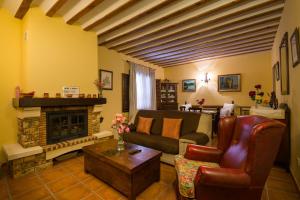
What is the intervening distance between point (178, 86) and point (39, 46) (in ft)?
16.1

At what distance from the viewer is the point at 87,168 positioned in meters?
2.40

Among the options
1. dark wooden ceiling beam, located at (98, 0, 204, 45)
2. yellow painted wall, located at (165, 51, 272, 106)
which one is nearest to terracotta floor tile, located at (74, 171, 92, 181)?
dark wooden ceiling beam, located at (98, 0, 204, 45)

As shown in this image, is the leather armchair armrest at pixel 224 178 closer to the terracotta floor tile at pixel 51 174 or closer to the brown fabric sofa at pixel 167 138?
the brown fabric sofa at pixel 167 138

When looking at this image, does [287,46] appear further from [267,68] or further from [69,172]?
[69,172]

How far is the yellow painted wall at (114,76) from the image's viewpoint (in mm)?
4293

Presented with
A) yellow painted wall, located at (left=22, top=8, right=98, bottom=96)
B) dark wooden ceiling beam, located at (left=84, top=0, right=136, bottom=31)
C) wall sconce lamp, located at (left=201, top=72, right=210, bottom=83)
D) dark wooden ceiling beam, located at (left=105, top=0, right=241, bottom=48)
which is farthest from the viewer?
wall sconce lamp, located at (left=201, top=72, right=210, bottom=83)

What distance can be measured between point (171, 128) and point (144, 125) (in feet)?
2.09

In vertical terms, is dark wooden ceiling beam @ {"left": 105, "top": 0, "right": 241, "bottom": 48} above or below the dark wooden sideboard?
above

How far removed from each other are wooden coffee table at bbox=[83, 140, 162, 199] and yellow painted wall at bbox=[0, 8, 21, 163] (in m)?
1.67

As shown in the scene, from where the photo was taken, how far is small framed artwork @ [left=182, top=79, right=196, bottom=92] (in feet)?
20.0

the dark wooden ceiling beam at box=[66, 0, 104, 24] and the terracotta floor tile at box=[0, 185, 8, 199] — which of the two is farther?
the dark wooden ceiling beam at box=[66, 0, 104, 24]

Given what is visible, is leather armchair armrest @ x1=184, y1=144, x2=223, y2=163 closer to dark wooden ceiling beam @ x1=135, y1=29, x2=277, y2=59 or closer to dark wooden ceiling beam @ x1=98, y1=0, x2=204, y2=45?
dark wooden ceiling beam @ x1=98, y1=0, x2=204, y2=45

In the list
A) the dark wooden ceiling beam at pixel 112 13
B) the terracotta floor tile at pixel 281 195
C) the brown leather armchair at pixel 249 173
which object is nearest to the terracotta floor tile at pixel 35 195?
the brown leather armchair at pixel 249 173

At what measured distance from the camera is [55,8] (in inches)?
102
